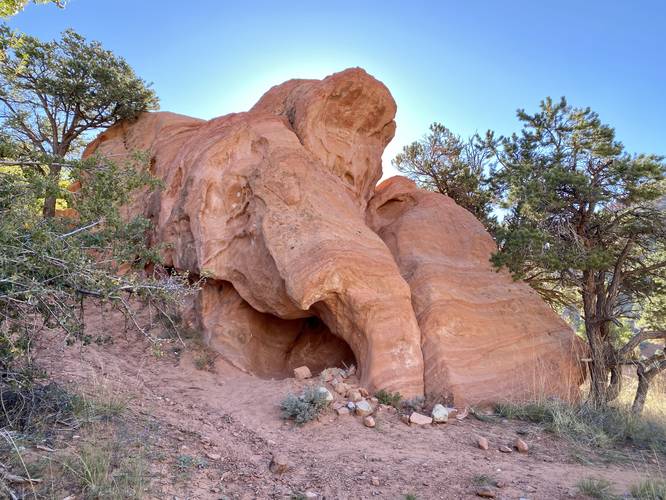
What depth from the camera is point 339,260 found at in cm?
766

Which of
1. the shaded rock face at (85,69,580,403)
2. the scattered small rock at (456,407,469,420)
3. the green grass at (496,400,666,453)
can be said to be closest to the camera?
the green grass at (496,400,666,453)

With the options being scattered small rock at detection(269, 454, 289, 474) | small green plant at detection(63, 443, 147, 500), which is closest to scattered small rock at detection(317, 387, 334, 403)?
scattered small rock at detection(269, 454, 289, 474)

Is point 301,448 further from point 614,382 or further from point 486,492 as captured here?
point 614,382

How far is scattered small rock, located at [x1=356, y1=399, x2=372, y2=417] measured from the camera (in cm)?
647

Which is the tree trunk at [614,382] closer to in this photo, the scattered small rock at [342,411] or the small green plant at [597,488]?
the small green plant at [597,488]

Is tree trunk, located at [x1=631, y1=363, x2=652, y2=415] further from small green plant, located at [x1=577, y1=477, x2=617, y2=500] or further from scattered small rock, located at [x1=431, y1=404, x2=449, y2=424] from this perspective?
small green plant, located at [x1=577, y1=477, x2=617, y2=500]

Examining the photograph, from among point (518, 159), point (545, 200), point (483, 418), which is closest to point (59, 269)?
point (483, 418)

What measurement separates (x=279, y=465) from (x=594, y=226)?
7.14m

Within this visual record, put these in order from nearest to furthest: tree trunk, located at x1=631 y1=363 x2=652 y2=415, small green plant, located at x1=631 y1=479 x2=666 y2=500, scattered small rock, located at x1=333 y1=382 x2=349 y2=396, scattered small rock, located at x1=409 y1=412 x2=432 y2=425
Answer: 1. small green plant, located at x1=631 y1=479 x2=666 y2=500
2. scattered small rock, located at x1=409 y1=412 x2=432 y2=425
3. scattered small rock, located at x1=333 y1=382 x2=349 y2=396
4. tree trunk, located at x1=631 y1=363 x2=652 y2=415

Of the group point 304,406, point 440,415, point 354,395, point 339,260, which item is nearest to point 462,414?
point 440,415

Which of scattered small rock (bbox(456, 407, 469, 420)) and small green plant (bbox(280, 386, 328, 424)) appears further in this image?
scattered small rock (bbox(456, 407, 469, 420))

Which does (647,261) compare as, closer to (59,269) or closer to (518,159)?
(518,159)

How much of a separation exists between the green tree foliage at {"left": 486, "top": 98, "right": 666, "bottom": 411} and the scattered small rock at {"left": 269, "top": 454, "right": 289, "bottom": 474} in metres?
5.15

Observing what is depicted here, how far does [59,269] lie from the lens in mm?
3953
